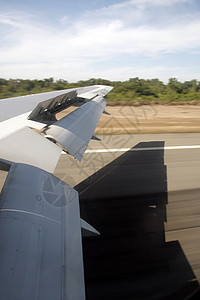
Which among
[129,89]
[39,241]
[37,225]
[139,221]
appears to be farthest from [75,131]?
[129,89]

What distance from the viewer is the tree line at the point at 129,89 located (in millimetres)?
19628

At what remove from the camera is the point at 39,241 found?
1.30 metres

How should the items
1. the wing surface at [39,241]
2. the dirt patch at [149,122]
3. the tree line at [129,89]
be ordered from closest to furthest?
the wing surface at [39,241] < the dirt patch at [149,122] < the tree line at [129,89]

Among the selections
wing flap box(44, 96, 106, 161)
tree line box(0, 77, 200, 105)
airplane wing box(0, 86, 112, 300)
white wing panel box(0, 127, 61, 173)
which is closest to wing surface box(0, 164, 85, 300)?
airplane wing box(0, 86, 112, 300)

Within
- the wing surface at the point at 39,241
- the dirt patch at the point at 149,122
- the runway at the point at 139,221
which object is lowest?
the runway at the point at 139,221

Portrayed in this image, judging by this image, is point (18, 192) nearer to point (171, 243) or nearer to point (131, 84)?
point (171, 243)

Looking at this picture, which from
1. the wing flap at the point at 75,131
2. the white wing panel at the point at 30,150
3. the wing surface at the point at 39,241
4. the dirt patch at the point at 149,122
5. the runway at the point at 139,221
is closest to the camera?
the wing surface at the point at 39,241

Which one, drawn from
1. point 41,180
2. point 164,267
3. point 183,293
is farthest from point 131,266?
point 41,180

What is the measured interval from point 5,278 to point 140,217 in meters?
3.77

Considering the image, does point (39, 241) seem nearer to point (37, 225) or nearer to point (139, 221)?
point (37, 225)

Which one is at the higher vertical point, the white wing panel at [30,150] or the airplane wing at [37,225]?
the white wing panel at [30,150]

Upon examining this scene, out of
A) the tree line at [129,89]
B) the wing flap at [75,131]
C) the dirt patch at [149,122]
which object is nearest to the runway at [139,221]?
the wing flap at [75,131]

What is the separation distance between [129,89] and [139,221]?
20491mm

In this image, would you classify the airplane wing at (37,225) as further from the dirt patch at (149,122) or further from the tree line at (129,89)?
the tree line at (129,89)
